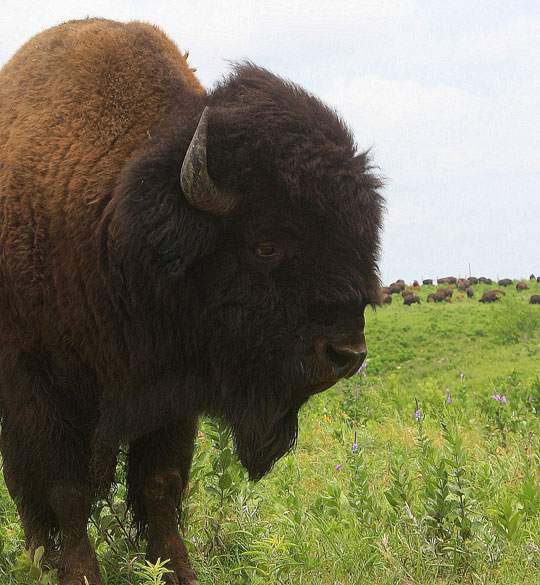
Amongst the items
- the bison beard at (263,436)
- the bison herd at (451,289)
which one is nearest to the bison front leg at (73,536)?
the bison beard at (263,436)

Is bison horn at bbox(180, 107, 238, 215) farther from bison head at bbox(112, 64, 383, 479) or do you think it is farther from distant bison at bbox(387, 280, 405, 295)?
distant bison at bbox(387, 280, 405, 295)

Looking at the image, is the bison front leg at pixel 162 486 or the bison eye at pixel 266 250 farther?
the bison front leg at pixel 162 486

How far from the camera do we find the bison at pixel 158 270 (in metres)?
3.18

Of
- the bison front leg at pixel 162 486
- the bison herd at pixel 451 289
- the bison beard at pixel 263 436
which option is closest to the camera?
the bison beard at pixel 263 436

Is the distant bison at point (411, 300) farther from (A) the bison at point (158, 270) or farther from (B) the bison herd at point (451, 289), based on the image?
(A) the bison at point (158, 270)

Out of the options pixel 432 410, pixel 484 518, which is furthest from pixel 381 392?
pixel 484 518

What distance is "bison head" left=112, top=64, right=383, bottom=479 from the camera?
3.12 meters

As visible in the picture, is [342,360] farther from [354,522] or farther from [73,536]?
[73,536]

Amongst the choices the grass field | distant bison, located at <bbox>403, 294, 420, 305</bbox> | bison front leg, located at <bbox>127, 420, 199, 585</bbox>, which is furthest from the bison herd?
bison front leg, located at <bbox>127, 420, 199, 585</bbox>

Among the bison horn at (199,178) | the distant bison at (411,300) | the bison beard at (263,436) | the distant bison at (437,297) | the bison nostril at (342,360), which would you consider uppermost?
the bison horn at (199,178)

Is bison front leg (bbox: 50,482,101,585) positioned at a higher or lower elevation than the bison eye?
lower

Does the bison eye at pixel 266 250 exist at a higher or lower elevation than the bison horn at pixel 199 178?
lower

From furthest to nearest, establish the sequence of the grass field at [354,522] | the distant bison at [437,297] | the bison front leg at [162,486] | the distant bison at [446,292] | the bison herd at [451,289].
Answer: the distant bison at [446,292], the distant bison at [437,297], the bison herd at [451,289], the bison front leg at [162,486], the grass field at [354,522]

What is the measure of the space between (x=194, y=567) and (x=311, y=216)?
2.00 meters
